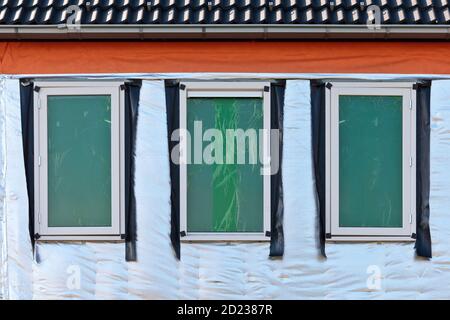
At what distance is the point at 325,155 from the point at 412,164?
0.79 metres

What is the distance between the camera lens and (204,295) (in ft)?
27.3

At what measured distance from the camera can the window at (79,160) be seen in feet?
27.5

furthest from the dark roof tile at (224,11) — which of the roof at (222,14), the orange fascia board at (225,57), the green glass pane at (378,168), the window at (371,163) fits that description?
the green glass pane at (378,168)

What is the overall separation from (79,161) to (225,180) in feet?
4.44

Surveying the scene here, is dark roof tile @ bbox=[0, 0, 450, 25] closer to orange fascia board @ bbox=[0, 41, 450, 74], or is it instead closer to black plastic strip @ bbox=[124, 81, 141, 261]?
orange fascia board @ bbox=[0, 41, 450, 74]

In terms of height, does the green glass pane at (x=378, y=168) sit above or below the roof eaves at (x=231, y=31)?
below

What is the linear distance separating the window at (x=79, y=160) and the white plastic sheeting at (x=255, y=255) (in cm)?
17

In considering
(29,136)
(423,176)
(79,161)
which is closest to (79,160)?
(79,161)

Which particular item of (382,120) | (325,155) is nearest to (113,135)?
(325,155)

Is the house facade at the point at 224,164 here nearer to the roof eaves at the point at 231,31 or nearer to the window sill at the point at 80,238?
the window sill at the point at 80,238
